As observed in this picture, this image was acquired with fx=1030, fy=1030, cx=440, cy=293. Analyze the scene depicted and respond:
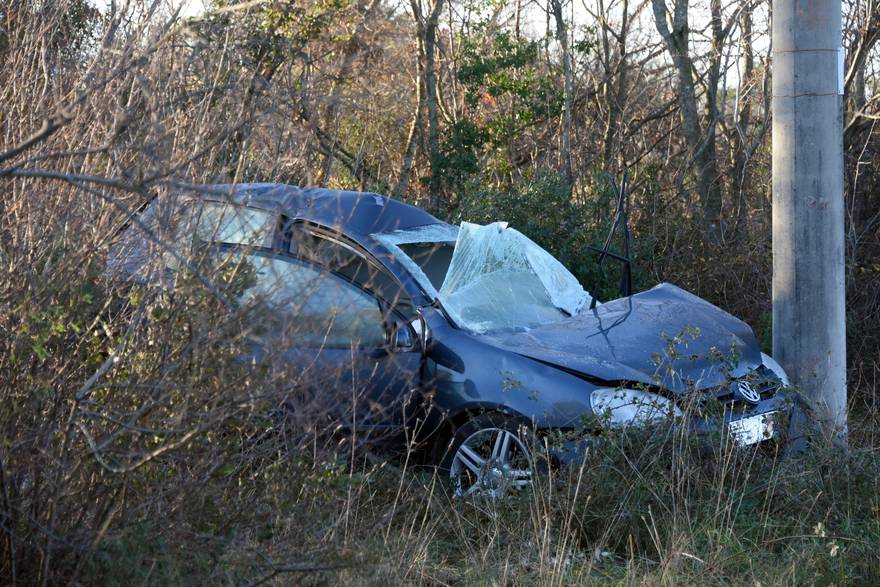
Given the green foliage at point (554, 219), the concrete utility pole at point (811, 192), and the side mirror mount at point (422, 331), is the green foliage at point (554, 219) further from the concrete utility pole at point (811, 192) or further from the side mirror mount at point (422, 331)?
the side mirror mount at point (422, 331)

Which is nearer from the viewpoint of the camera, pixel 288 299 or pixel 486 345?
pixel 288 299

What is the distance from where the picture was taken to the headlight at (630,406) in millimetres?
4840

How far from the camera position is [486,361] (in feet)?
17.0

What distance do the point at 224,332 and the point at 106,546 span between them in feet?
2.43

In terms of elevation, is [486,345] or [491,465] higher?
[486,345]

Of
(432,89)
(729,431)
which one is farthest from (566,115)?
(729,431)

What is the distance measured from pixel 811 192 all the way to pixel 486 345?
211 cm

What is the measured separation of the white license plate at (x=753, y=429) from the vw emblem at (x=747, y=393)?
0.33ft

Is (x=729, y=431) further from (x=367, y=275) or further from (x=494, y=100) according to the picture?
(x=494, y=100)

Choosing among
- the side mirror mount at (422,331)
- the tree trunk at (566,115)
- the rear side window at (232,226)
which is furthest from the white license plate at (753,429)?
the tree trunk at (566,115)

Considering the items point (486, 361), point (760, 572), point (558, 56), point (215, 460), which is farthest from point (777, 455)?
point (558, 56)

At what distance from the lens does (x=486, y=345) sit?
17.2 ft

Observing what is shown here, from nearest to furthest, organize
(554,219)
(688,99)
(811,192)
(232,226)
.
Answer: (232,226), (811,192), (554,219), (688,99)

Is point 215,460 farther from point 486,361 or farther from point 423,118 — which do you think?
point 423,118
